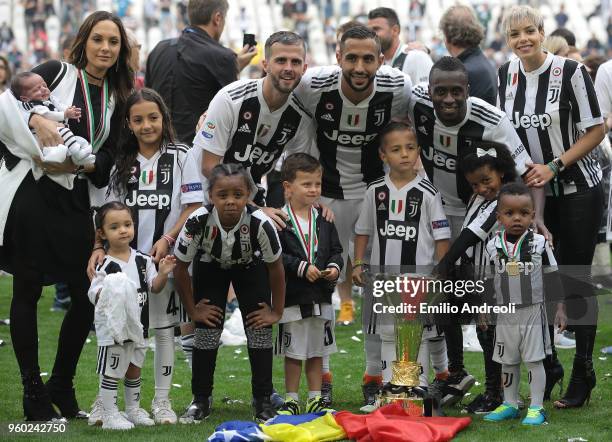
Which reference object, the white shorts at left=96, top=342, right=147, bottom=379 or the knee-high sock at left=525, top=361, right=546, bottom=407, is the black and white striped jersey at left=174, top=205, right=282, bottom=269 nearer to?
the white shorts at left=96, top=342, right=147, bottom=379

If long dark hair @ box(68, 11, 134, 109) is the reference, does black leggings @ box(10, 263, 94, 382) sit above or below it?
below

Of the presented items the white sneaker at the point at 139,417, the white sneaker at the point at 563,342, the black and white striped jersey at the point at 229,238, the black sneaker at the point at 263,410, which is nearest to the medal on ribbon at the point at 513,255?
the black and white striped jersey at the point at 229,238

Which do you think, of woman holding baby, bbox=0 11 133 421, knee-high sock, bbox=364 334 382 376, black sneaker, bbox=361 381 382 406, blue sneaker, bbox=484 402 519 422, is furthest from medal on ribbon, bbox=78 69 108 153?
blue sneaker, bbox=484 402 519 422

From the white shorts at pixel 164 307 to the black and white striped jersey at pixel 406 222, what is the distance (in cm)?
111

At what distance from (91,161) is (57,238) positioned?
17.6 inches

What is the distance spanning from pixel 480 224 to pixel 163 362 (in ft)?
5.92

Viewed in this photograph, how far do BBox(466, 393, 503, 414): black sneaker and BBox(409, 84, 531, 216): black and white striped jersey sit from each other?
3.38ft

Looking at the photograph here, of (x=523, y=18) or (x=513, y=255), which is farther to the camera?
(x=523, y=18)

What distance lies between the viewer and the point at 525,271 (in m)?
5.50

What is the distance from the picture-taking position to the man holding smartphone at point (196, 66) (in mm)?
8578

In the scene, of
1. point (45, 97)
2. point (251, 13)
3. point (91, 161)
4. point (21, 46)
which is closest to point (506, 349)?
point (91, 161)

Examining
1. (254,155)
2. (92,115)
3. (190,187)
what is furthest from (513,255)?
(92,115)

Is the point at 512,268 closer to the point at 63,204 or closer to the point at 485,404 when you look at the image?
the point at 485,404

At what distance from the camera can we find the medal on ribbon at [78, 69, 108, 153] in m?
5.77
